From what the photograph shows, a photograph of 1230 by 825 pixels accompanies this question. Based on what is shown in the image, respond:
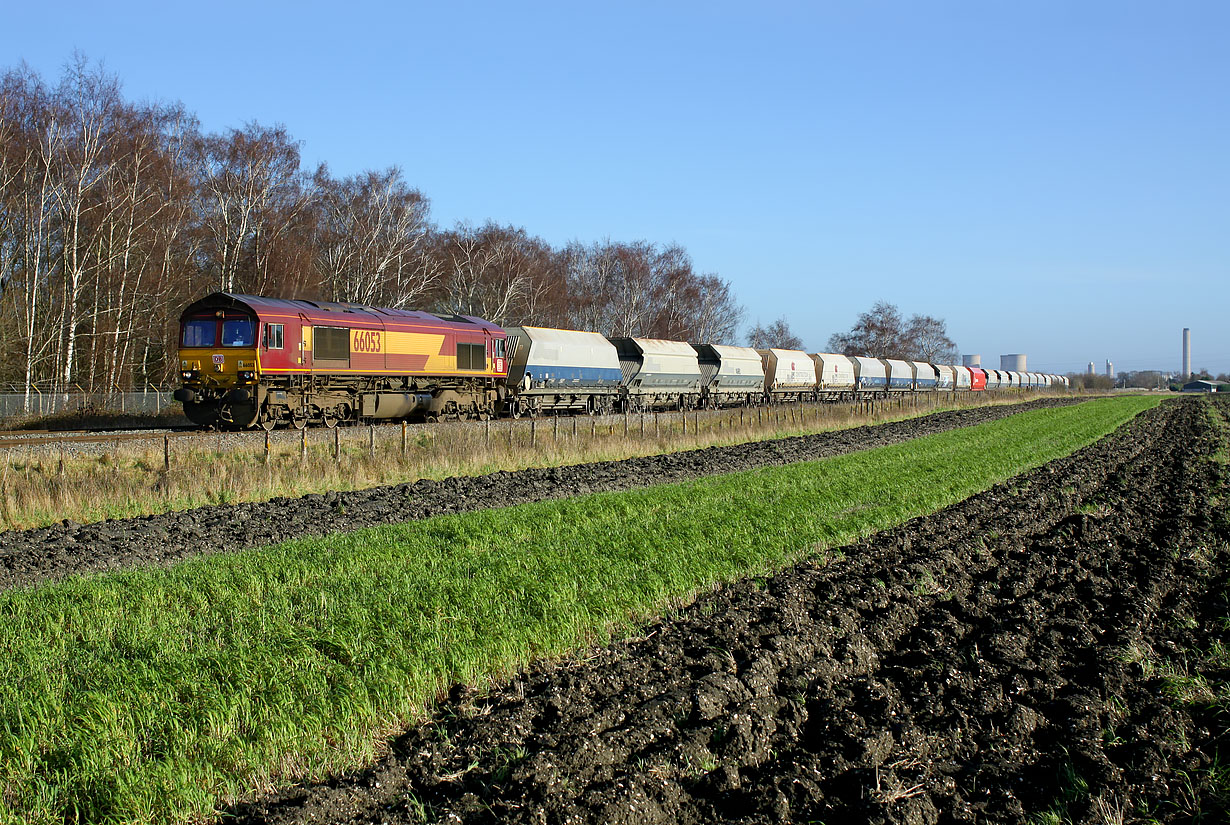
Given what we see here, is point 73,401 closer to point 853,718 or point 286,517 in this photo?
point 286,517

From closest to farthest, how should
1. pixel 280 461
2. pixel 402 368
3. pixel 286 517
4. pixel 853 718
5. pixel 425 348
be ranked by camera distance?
pixel 853 718 < pixel 286 517 < pixel 280 461 < pixel 402 368 < pixel 425 348

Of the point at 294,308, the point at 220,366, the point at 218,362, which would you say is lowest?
the point at 220,366

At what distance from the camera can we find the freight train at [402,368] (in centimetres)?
2475

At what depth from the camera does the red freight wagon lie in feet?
80.7

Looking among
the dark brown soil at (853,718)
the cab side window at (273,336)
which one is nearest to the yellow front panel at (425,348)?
the cab side window at (273,336)

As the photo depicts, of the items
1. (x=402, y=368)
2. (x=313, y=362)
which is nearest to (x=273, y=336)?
(x=313, y=362)

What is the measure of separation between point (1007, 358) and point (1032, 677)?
179361mm

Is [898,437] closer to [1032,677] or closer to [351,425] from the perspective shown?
[351,425]

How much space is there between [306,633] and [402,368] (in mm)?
22449

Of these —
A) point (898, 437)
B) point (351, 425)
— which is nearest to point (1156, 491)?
point (898, 437)

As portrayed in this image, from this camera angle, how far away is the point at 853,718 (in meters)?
5.79

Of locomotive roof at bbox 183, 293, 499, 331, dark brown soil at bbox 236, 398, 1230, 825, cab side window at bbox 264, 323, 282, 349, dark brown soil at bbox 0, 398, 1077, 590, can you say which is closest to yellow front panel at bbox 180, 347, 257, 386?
cab side window at bbox 264, 323, 282, 349

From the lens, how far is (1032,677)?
6.76m

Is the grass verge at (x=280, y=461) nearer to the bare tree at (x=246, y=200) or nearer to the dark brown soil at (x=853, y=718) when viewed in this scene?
the dark brown soil at (x=853, y=718)
